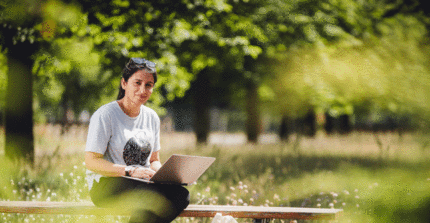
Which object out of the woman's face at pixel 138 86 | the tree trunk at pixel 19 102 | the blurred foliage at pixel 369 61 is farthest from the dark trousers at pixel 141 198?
the blurred foliage at pixel 369 61

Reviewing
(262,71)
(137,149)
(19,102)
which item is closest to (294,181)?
(137,149)

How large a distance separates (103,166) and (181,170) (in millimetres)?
552

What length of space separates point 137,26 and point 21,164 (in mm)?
2670

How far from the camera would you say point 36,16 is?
5832 millimetres

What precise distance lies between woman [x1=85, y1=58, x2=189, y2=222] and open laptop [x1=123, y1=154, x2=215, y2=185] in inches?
2.6

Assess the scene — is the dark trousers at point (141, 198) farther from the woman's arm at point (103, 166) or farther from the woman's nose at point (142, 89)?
the woman's nose at point (142, 89)

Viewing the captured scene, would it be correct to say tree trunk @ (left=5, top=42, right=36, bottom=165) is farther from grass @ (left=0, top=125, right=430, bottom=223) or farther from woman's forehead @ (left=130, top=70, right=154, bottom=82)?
woman's forehead @ (left=130, top=70, right=154, bottom=82)

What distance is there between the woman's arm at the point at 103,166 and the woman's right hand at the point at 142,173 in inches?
3.6

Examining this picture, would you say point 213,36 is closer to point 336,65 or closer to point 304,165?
point 304,165

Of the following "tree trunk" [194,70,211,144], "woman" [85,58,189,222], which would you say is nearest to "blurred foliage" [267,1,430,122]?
"tree trunk" [194,70,211,144]

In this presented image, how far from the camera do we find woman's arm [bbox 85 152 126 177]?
294cm

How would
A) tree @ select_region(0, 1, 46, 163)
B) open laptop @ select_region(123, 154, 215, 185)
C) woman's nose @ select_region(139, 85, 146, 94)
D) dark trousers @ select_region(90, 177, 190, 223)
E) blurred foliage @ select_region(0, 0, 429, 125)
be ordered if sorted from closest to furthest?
open laptop @ select_region(123, 154, 215, 185) < dark trousers @ select_region(90, 177, 190, 223) < woman's nose @ select_region(139, 85, 146, 94) < blurred foliage @ select_region(0, 0, 429, 125) < tree @ select_region(0, 1, 46, 163)

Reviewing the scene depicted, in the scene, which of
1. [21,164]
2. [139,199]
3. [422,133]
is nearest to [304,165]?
[422,133]

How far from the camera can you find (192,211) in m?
3.24
